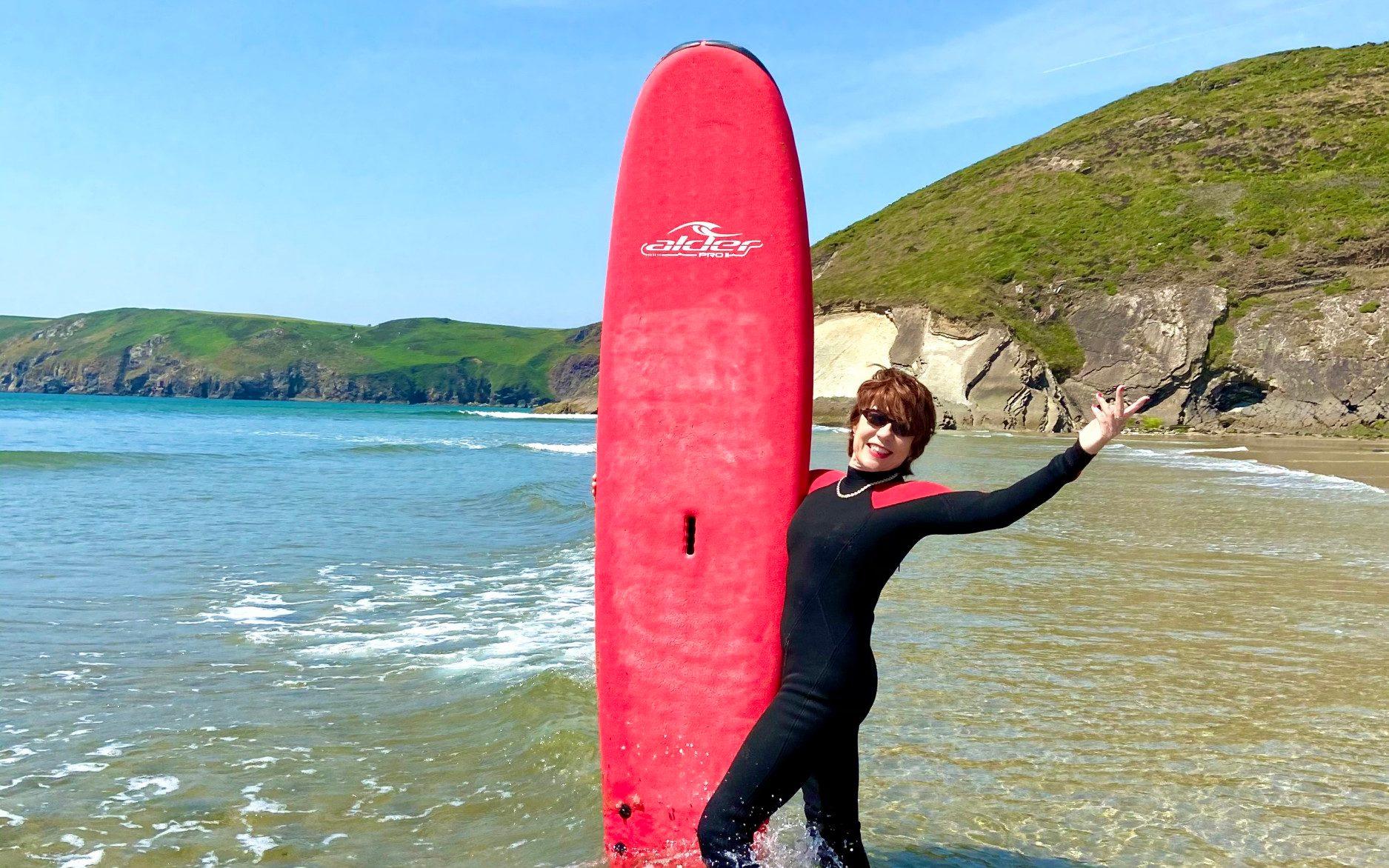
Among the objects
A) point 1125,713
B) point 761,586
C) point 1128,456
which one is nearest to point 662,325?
point 761,586

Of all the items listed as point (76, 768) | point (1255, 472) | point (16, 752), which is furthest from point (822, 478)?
point (1255, 472)

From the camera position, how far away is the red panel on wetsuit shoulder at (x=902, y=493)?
2480 mm

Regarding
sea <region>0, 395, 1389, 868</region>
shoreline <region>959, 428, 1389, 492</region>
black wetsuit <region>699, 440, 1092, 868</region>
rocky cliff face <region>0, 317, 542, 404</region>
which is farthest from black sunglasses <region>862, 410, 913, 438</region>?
rocky cliff face <region>0, 317, 542, 404</region>

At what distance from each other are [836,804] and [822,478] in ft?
2.90

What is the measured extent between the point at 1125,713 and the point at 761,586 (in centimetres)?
252

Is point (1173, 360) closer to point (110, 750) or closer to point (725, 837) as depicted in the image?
point (110, 750)

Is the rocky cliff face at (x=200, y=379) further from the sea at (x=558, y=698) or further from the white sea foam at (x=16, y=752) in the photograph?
the white sea foam at (x=16, y=752)

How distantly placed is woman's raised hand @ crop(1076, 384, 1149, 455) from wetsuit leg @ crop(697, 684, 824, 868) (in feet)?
2.94

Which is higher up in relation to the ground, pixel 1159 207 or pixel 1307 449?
pixel 1159 207

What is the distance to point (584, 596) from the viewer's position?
7969 millimetres

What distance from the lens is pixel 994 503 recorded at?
91.4 inches

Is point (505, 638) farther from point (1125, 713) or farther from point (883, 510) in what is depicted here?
point (883, 510)

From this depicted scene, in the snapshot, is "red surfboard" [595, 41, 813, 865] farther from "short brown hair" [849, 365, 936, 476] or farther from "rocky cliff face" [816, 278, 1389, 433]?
"rocky cliff face" [816, 278, 1389, 433]

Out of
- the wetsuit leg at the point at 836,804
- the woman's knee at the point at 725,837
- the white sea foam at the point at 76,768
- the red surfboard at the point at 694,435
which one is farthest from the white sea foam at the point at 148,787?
the wetsuit leg at the point at 836,804
